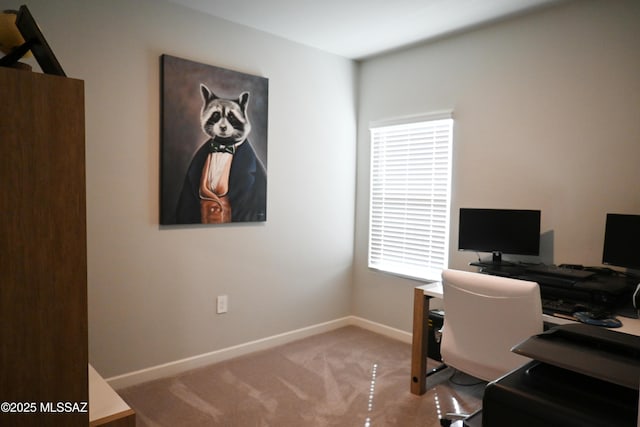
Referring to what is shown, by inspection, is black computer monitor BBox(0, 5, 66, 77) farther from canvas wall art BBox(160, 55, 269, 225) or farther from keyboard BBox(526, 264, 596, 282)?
keyboard BBox(526, 264, 596, 282)

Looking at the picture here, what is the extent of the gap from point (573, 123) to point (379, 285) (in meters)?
2.00

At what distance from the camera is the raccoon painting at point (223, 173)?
2.87m

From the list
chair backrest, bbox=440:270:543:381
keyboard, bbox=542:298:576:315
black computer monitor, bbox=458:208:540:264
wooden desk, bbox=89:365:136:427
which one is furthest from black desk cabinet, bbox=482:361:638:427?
black computer monitor, bbox=458:208:540:264

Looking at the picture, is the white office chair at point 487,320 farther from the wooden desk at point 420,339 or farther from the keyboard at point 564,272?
the keyboard at point 564,272

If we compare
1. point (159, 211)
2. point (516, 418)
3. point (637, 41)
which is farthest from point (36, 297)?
point (637, 41)

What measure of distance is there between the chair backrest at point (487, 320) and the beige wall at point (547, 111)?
97 cm

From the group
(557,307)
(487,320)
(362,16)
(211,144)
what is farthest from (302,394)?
(362,16)

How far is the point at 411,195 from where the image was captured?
3527mm

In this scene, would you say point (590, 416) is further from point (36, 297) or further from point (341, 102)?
point (341, 102)

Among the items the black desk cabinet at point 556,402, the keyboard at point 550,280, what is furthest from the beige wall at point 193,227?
the black desk cabinet at point 556,402

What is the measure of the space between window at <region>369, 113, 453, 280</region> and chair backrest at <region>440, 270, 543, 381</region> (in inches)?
45.2

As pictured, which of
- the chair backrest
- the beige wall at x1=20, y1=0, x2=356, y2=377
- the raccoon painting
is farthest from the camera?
the raccoon painting

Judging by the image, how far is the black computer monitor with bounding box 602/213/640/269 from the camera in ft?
7.15

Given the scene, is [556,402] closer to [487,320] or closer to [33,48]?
[487,320]
